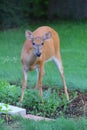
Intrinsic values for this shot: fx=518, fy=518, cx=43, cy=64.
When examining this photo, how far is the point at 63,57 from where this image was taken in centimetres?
1510

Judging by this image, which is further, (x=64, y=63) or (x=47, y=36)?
(x=64, y=63)

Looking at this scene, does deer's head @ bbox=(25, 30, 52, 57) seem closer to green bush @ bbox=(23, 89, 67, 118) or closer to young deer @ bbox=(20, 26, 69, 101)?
young deer @ bbox=(20, 26, 69, 101)

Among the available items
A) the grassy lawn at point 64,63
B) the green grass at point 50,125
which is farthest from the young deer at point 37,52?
the green grass at point 50,125

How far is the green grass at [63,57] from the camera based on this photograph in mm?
10789

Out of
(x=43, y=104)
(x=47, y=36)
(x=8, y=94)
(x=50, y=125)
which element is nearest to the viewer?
(x=50, y=125)

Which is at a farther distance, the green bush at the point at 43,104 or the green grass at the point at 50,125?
the green bush at the point at 43,104

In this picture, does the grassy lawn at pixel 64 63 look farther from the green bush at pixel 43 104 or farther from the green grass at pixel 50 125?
the green bush at pixel 43 104

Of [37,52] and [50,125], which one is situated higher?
[37,52]

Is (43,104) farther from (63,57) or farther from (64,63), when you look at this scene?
(63,57)

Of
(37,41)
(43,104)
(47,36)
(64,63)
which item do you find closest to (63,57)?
(64,63)

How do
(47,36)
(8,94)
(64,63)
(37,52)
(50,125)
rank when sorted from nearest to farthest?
(50,125) → (37,52) → (8,94) → (47,36) → (64,63)

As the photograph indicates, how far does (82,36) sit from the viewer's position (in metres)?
19.4

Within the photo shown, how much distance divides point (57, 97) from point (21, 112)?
1214 millimetres

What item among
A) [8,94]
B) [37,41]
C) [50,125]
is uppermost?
[37,41]
